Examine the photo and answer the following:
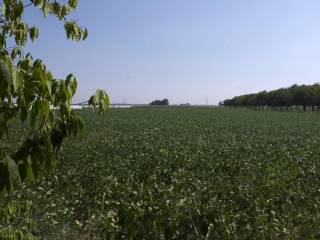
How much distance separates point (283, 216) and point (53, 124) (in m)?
6.27

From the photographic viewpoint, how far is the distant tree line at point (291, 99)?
308 ft

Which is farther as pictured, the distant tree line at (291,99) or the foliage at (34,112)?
the distant tree line at (291,99)

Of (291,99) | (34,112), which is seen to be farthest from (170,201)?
(291,99)

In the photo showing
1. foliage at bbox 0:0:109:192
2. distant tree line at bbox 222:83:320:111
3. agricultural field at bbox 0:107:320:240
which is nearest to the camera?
foliage at bbox 0:0:109:192

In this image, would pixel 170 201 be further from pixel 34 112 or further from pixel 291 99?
pixel 291 99

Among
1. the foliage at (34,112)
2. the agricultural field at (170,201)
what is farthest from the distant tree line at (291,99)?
the foliage at (34,112)

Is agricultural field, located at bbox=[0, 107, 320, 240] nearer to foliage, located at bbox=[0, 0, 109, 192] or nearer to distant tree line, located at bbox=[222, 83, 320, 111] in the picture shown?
foliage, located at bbox=[0, 0, 109, 192]

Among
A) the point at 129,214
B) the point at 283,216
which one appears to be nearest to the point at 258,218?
the point at 283,216

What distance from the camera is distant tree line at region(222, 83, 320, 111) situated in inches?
3696

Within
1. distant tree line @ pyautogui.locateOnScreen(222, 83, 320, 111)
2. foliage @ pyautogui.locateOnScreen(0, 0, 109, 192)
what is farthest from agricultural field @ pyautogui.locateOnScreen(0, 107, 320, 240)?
distant tree line @ pyautogui.locateOnScreen(222, 83, 320, 111)

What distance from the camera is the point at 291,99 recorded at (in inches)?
4134

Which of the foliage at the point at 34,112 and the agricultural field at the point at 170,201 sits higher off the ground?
the foliage at the point at 34,112

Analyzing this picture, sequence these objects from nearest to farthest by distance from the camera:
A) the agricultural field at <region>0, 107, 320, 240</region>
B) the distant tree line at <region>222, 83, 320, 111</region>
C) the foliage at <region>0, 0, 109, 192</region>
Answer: the foliage at <region>0, 0, 109, 192</region>, the agricultural field at <region>0, 107, 320, 240</region>, the distant tree line at <region>222, 83, 320, 111</region>

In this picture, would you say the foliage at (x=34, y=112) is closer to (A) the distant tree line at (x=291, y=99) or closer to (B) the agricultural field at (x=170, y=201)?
(B) the agricultural field at (x=170, y=201)
